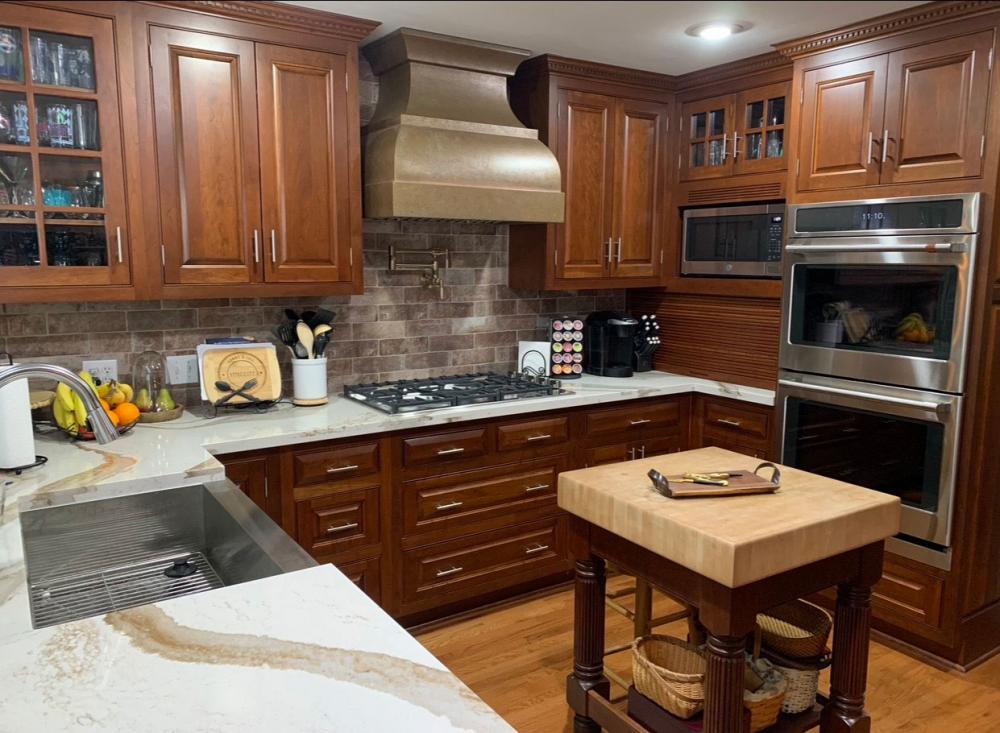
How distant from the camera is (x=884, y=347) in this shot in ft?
9.34

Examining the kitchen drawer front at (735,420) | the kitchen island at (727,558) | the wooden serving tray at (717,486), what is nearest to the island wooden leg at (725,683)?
the kitchen island at (727,558)

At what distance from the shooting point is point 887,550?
2.89 meters

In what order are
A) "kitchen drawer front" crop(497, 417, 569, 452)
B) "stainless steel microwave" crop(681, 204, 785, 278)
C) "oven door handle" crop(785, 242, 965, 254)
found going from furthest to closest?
"stainless steel microwave" crop(681, 204, 785, 278) → "kitchen drawer front" crop(497, 417, 569, 452) → "oven door handle" crop(785, 242, 965, 254)

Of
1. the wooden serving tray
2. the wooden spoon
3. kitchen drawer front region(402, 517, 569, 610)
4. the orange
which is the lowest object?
kitchen drawer front region(402, 517, 569, 610)

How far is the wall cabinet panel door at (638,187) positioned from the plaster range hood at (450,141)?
510 millimetres

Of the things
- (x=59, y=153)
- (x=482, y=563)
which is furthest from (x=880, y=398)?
(x=59, y=153)

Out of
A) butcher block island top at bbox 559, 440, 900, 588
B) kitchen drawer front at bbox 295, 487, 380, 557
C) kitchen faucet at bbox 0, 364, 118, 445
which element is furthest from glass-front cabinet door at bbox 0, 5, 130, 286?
butcher block island top at bbox 559, 440, 900, 588

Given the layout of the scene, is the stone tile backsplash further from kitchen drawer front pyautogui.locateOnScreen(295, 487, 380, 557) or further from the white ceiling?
the white ceiling

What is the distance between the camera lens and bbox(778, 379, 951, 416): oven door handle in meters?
2.67

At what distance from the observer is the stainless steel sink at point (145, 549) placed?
1.53m

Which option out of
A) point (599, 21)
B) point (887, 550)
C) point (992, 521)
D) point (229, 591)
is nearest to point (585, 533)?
point (229, 591)

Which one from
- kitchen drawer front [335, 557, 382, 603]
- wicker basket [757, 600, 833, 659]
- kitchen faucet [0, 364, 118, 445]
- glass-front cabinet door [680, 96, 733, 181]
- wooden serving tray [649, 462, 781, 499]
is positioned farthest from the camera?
glass-front cabinet door [680, 96, 733, 181]

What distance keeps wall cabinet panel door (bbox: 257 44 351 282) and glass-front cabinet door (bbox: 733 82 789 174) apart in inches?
70.7

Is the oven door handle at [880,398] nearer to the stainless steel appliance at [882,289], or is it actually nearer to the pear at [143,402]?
the stainless steel appliance at [882,289]
